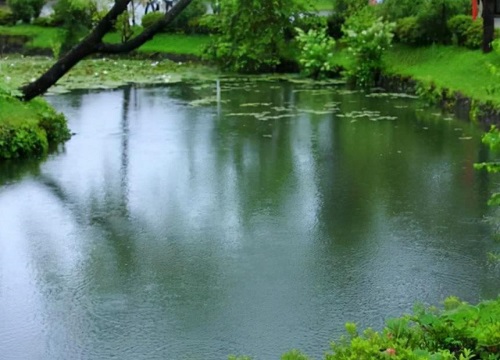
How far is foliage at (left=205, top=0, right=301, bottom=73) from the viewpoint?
22.1 m

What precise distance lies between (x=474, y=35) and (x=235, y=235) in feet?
38.1

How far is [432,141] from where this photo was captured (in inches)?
523

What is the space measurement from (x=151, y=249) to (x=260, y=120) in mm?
7514

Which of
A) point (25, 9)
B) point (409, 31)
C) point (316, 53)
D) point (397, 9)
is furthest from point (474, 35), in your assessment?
point (25, 9)

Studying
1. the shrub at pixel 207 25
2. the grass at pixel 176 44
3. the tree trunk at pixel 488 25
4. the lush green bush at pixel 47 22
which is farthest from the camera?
the lush green bush at pixel 47 22

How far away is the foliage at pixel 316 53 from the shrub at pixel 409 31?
5.55 ft

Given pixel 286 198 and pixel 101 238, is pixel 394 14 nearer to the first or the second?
pixel 286 198

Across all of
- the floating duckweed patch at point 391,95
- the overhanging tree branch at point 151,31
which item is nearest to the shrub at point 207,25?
the floating duckweed patch at point 391,95

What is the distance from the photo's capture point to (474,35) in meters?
18.5

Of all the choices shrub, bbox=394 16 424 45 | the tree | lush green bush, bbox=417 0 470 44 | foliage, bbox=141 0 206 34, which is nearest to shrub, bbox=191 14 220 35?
foliage, bbox=141 0 206 34

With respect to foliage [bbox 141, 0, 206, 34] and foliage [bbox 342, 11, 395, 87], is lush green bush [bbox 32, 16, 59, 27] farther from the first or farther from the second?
foliage [bbox 342, 11, 395, 87]

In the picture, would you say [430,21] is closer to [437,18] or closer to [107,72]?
[437,18]

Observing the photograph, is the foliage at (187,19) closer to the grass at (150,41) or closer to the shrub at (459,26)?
the grass at (150,41)

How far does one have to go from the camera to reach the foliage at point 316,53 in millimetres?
21406
